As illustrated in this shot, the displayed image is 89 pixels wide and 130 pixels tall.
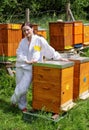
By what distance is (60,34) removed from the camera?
29.0 ft

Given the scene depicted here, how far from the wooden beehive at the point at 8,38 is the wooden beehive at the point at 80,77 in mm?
1922

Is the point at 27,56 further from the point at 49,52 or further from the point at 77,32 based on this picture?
the point at 77,32

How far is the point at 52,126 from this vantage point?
449 centimetres

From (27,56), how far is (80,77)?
3.00 feet

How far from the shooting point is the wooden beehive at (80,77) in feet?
17.1

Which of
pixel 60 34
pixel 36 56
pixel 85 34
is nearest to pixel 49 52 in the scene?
pixel 36 56

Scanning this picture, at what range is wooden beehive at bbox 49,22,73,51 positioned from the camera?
8.78m

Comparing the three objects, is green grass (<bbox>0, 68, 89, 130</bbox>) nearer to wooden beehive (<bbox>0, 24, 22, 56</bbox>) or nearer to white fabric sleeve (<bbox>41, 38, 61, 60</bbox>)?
white fabric sleeve (<bbox>41, 38, 61, 60</bbox>)

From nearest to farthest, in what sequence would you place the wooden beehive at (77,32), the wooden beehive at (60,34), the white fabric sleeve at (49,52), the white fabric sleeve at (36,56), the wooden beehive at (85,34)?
the white fabric sleeve at (36,56) → the white fabric sleeve at (49,52) → the wooden beehive at (60,34) → the wooden beehive at (77,32) → the wooden beehive at (85,34)

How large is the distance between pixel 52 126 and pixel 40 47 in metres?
1.27

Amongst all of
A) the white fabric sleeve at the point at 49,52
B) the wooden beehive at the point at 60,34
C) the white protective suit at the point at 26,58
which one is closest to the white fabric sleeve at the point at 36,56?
the white protective suit at the point at 26,58

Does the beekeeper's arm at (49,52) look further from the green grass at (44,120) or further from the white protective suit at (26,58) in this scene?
the green grass at (44,120)

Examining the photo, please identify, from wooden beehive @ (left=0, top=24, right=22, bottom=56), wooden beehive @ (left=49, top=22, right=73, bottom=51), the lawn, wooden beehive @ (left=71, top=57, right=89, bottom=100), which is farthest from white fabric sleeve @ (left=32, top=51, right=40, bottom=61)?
wooden beehive @ (left=49, top=22, right=73, bottom=51)

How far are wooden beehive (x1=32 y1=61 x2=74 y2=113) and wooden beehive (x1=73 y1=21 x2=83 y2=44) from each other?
15.2 ft
